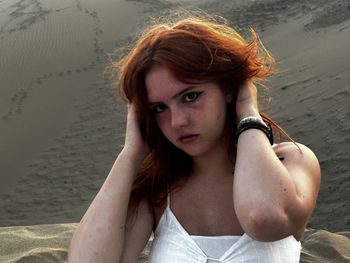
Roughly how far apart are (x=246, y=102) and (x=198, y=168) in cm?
40

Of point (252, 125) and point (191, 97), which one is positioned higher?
point (191, 97)

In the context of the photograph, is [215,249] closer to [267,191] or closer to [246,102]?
[267,191]

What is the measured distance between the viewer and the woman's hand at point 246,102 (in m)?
2.48

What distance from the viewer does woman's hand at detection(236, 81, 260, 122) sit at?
248cm

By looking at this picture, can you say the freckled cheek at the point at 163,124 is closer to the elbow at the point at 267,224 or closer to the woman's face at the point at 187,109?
the woman's face at the point at 187,109

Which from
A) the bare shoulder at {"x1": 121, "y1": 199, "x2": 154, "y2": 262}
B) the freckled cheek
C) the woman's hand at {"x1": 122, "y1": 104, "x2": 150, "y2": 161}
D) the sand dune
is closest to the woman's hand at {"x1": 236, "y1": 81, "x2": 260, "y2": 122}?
the freckled cheek

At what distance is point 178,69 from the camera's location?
2.32 m

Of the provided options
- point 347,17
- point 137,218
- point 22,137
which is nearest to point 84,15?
point 22,137

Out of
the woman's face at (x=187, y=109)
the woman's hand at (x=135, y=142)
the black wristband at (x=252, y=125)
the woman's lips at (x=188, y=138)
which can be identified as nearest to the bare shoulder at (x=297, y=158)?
the black wristband at (x=252, y=125)

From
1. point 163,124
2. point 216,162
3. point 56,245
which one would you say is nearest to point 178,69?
→ point 163,124

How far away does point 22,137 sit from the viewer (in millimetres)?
9070

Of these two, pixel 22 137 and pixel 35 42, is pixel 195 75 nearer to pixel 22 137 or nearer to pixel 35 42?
pixel 22 137

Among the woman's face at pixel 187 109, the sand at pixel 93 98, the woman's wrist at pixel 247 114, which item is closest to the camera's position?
the woman's face at pixel 187 109

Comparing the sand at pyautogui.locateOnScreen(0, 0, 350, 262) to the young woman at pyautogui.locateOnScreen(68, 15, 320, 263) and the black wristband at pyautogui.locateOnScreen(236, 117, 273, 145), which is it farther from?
the black wristband at pyautogui.locateOnScreen(236, 117, 273, 145)
